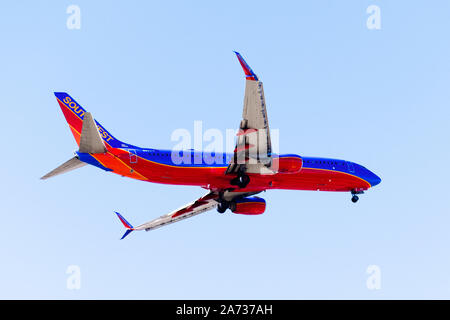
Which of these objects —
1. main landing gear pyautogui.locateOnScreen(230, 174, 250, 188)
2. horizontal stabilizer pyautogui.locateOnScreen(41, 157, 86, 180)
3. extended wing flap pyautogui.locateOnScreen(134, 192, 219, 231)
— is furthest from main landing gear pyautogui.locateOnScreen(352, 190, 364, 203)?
horizontal stabilizer pyautogui.locateOnScreen(41, 157, 86, 180)

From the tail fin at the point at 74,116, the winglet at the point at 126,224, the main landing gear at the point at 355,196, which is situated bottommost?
the winglet at the point at 126,224

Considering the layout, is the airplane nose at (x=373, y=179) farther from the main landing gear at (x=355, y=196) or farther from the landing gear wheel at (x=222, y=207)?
the landing gear wheel at (x=222, y=207)

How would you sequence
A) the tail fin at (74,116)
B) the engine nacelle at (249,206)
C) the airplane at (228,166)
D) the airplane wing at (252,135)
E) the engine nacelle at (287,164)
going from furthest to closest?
the engine nacelle at (249,206), the engine nacelle at (287,164), the tail fin at (74,116), the airplane at (228,166), the airplane wing at (252,135)

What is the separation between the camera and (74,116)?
41781 millimetres

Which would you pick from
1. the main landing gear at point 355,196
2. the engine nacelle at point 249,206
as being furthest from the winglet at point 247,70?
the main landing gear at point 355,196

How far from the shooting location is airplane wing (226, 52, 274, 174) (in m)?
34.6

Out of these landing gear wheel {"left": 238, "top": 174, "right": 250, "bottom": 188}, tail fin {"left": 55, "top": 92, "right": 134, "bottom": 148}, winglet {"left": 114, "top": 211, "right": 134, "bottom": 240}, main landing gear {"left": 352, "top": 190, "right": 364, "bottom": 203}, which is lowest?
winglet {"left": 114, "top": 211, "right": 134, "bottom": 240}

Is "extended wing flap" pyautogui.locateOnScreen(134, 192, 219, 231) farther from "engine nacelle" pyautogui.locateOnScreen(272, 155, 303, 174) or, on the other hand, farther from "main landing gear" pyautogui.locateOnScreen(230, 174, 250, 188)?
"engine nacelle" pyautogui.locateOnScreen(272, 155, 303, 174)

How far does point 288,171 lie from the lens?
42781 mm

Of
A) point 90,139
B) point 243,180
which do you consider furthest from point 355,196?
point 90,139

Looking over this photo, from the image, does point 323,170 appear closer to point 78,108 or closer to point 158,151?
point 158,151

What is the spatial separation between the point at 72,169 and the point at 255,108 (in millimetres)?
12011

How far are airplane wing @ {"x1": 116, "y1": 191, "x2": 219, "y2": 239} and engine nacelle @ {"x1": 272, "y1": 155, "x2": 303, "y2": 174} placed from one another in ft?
28.3

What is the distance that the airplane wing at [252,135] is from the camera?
113ft
